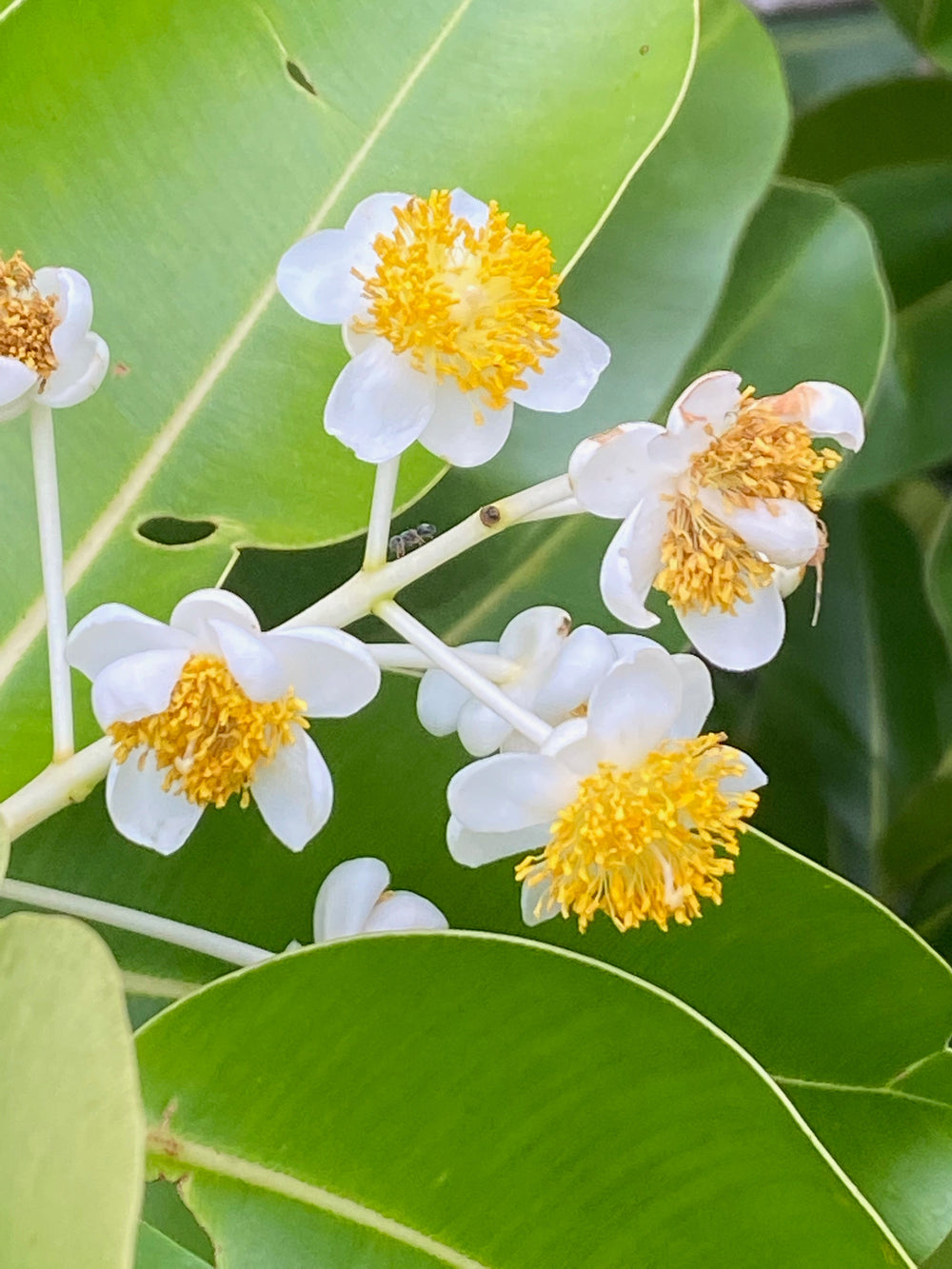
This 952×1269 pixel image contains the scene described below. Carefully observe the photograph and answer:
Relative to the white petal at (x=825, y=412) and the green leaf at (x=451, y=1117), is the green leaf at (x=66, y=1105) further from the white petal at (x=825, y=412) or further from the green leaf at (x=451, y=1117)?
the white petal at (x=825, y=412)

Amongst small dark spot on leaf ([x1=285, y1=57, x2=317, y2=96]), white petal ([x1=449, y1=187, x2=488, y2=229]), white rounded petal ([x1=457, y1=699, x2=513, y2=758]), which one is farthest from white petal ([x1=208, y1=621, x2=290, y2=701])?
small dark spot on leaf ([x1=285, y1=57, x2=317, y2=96])

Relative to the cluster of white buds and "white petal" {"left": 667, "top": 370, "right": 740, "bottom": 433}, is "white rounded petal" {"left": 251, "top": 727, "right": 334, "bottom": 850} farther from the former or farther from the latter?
"white petal" {"left": 667, "top": 370, "right": 740, "bottom": 433}

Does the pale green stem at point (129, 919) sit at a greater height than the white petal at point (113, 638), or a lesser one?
lesser

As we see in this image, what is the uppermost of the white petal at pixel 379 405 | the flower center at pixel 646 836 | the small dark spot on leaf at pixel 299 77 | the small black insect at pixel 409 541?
the small dark spot on leaf at pixel 299 77

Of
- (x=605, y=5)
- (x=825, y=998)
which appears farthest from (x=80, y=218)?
(x=825, y=998)

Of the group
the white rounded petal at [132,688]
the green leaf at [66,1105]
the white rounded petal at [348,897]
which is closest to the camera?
the green leaf at [66,1105]

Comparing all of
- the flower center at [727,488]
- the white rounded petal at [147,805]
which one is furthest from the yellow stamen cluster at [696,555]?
the white rounded petal at [147,805]
